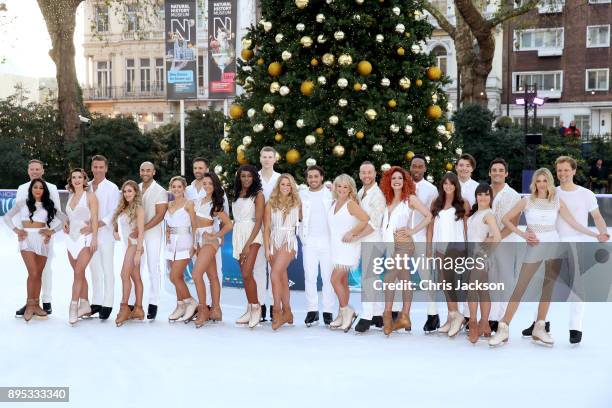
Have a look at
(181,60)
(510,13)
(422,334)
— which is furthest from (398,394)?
(510,13)

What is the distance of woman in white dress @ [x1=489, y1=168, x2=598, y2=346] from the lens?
259 inches

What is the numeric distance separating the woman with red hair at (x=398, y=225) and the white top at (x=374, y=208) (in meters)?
0.05

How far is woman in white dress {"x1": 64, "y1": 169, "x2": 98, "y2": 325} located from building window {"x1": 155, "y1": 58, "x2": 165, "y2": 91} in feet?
144

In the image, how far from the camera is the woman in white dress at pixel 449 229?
677cm

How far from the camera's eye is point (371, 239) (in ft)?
23.4

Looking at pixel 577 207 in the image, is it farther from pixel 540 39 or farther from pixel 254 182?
pixel 540 39

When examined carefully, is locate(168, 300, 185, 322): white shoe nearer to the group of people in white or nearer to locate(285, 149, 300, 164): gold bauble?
the group of people in white

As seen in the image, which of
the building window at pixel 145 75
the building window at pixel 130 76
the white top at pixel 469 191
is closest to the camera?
the white top at pixel 469 191

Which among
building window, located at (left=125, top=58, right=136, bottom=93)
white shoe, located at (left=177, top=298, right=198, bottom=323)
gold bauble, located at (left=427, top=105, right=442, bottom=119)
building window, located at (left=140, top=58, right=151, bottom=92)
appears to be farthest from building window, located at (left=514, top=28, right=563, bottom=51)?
white shoe, located at (left=177, top=298, right=198, bottom=323)

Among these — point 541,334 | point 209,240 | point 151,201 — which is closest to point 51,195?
point 151,201

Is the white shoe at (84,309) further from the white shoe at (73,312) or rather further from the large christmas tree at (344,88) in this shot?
the large christmas tree at (344,88)

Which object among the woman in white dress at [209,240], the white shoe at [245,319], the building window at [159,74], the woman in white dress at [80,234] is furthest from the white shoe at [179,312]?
the building window at [159,74]

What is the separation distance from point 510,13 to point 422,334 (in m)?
20.3

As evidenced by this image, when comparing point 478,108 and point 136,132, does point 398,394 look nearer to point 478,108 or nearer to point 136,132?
point 478,108
